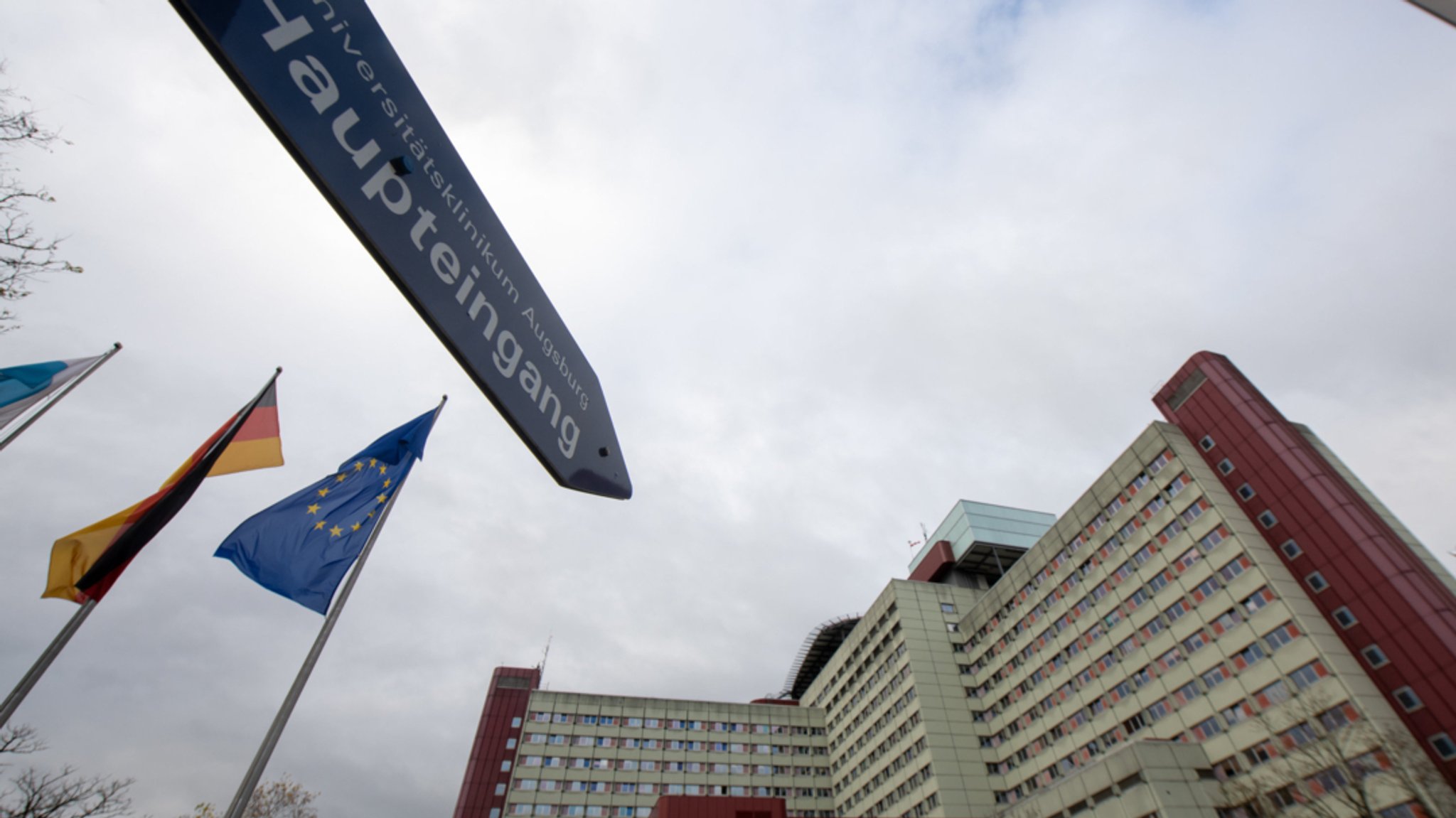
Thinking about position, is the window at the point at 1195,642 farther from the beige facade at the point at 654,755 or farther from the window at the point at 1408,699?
the beige facade at the point at 654,755

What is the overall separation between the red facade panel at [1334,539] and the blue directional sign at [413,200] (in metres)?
44.7

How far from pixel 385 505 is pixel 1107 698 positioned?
1990 inches

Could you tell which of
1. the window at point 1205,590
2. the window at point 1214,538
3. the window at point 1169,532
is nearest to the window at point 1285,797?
the window at point 1205,590

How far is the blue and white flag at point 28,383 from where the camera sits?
11.1 m

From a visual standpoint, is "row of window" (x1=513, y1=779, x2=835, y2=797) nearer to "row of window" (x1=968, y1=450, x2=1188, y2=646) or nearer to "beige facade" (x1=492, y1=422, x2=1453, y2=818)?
"beige facade" (x1=492, y1=422, x2=1453, y2=818)

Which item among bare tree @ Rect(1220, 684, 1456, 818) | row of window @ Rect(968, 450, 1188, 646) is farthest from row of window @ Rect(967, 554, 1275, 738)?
bare tree @ Rect(1220, 684, 1456, 818)

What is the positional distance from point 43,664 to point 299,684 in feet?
10.8

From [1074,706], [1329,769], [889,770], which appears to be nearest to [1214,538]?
[1329,769]

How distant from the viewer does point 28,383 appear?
1173 cm

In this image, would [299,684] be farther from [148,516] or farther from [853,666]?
[853,666]

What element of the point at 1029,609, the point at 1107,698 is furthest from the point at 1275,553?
the point at 1029,609

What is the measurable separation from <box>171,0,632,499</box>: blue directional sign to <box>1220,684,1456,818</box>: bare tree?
110ft

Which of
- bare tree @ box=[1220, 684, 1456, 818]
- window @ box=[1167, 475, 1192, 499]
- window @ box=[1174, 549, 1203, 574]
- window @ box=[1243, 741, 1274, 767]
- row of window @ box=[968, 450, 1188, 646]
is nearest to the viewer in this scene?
bare tree @ box=[1220, 684, 1456, 818]

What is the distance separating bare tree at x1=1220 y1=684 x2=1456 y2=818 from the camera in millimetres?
26188
